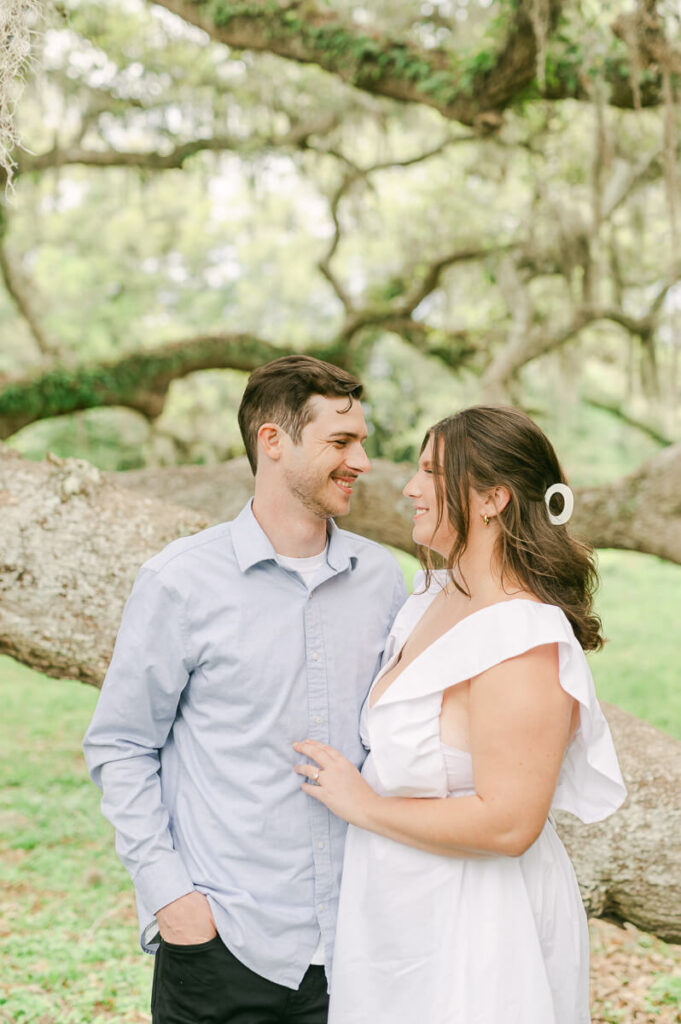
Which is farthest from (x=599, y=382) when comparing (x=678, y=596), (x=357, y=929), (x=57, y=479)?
(x=357, y=929)

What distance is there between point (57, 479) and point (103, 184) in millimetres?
15981

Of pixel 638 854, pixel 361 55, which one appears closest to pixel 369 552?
pixel 638 854

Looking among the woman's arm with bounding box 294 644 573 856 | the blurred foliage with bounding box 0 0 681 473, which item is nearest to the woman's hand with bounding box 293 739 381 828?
the woman's arm with bounding box 294 644 573 856

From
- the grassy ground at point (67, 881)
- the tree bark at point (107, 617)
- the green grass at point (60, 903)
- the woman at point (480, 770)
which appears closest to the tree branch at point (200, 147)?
the grassy ground at point (67, 881)

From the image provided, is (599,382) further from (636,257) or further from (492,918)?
(492,918)

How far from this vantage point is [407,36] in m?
6.20

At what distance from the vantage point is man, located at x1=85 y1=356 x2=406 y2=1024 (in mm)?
1888

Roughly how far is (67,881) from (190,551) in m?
3.52

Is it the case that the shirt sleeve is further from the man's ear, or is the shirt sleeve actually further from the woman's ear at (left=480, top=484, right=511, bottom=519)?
the woman's ear at (left=480, top=484, right=511, bottom=519)

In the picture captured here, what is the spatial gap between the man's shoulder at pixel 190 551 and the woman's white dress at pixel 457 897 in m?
0.50

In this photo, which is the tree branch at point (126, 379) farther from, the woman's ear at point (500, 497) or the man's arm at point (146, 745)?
the woman's ear at point (500, 497)

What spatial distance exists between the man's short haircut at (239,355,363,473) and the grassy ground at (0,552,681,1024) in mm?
2621

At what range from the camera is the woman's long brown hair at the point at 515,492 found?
1.81 meters

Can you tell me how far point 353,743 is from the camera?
6.59ft
